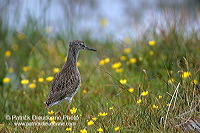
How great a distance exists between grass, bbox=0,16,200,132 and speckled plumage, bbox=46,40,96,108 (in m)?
0.25

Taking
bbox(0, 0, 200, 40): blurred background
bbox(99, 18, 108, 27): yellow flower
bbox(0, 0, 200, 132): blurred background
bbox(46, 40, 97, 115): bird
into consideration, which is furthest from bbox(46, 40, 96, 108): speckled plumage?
bbox(99, 18, 108, 27): yellow flower

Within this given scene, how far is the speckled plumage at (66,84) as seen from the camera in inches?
192

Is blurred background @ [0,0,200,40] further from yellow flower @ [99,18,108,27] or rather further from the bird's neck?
the bird's neck

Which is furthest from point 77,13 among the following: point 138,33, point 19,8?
point 138,33

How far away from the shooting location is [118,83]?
5.84 m

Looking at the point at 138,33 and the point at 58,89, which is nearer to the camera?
the point at 58,89

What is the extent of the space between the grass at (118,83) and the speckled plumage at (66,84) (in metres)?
0.25

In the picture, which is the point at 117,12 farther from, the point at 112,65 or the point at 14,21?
the point at 112,65

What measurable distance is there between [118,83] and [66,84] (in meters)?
1.07

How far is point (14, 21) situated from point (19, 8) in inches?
17.4

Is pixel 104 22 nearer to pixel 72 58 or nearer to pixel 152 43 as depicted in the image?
pixel 152 43

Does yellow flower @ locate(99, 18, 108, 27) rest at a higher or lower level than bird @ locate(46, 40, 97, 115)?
lower

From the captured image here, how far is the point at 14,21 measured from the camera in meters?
8.38

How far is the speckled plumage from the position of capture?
4.89 meters
